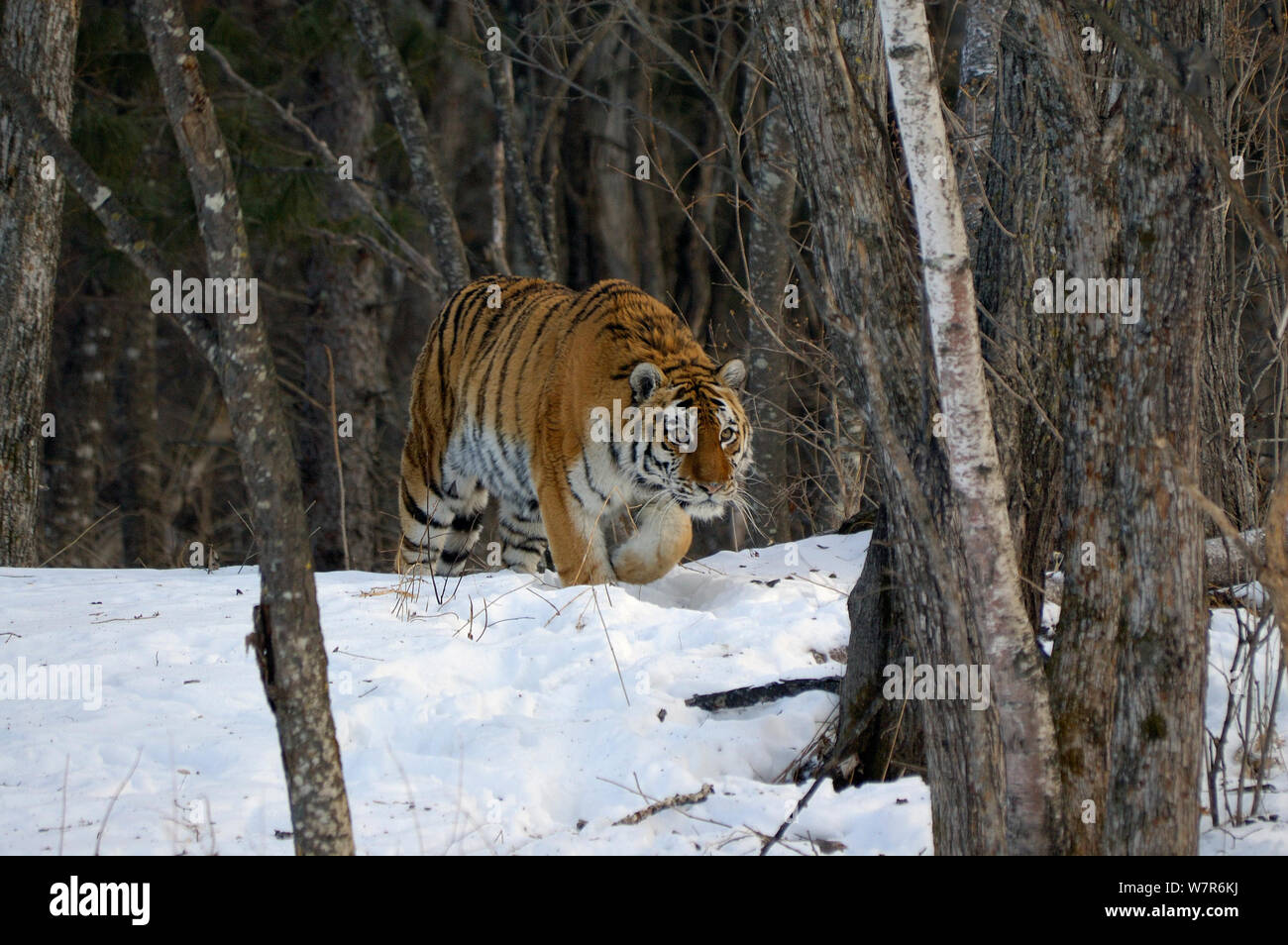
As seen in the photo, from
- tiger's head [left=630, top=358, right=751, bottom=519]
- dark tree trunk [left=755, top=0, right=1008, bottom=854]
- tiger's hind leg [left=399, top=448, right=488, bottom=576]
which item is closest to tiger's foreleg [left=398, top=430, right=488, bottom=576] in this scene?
tiger's hind leg [left=399, top=448, right=488, bottom=576]

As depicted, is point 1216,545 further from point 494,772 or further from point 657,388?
point 494,772

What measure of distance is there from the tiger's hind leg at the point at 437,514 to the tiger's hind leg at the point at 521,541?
183 millimetres

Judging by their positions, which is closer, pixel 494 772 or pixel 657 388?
pixel 494 772

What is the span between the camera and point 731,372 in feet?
Answer: 20.4

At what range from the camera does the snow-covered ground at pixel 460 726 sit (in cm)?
344

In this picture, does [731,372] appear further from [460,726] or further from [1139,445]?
[1139,445]

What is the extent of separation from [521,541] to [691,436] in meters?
1.80

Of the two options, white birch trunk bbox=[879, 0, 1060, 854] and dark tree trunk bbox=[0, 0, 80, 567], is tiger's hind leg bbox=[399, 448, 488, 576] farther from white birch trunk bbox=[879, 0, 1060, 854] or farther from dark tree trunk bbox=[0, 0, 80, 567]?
white birch trunk bbox=[879, 0, 1060, 854]

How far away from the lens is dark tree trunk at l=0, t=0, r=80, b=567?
7.28m

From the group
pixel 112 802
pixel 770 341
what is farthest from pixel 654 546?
pixel 112 802

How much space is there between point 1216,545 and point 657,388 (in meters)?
2.55

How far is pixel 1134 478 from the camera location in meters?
2.76

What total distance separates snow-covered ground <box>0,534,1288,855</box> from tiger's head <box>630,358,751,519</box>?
0.49 metres

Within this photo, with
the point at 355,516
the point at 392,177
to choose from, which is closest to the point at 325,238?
the point at 355,516
